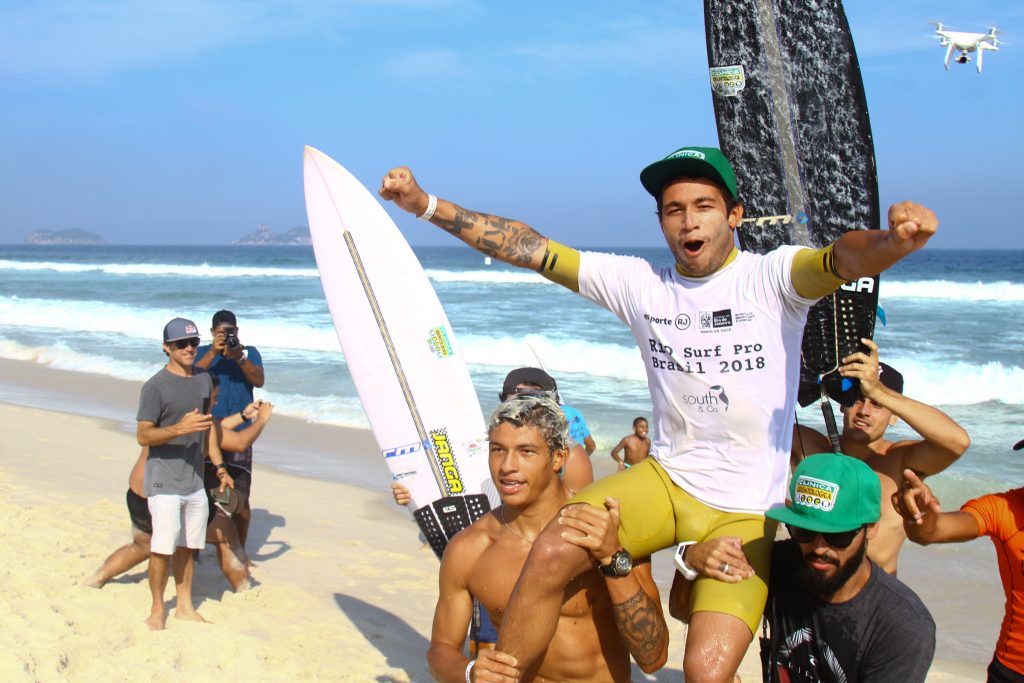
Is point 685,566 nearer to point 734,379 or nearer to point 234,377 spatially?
point 734,379

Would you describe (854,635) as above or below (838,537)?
below

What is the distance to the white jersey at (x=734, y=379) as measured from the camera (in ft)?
9.95

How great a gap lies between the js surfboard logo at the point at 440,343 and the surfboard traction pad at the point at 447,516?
899 millimetres

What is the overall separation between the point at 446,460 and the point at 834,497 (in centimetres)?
308

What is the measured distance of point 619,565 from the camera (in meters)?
2.93

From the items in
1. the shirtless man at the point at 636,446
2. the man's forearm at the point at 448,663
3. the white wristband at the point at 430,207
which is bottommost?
the shirtless man at the point at 636,446

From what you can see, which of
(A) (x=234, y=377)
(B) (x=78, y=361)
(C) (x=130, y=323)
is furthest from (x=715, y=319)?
(C) (x=130, y=323)

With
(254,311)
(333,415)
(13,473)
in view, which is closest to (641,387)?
(333,415)

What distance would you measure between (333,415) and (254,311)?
1777 cm

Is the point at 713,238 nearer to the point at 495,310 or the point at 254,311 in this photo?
the point at 495,310

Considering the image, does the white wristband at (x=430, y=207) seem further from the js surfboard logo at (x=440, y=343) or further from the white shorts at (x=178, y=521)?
the white shorts at (x=178, y=521)

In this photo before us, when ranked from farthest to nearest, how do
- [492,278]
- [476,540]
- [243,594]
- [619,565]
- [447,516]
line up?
[492,278], [243,594], [447,516], [476,540], [619,565]

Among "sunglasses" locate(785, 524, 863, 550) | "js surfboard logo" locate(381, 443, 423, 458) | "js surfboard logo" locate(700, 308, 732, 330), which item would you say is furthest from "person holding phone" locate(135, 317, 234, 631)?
"sunglasses" locate(785, 524, 863, 550)

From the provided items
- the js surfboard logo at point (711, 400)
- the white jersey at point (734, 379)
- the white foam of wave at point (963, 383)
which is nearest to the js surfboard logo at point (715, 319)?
the white jersey at point (734, 379)
